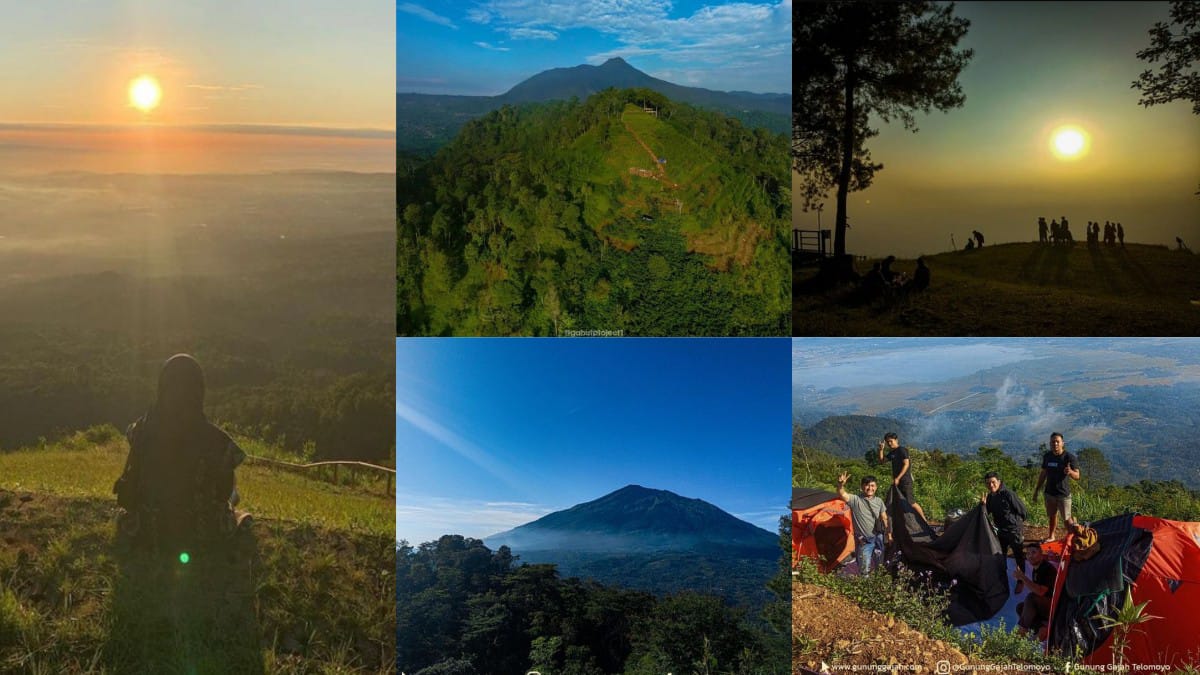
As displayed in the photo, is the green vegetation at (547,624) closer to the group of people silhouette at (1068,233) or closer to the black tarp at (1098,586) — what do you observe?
the black tarp at (1098,586)

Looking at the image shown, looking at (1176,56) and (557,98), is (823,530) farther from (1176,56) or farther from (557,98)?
(1176,56)

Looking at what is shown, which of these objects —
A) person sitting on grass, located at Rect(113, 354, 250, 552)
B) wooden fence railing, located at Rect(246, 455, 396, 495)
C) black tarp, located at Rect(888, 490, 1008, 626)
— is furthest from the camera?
wooden fence railing, located at Rect(246, 455, 396, 495)

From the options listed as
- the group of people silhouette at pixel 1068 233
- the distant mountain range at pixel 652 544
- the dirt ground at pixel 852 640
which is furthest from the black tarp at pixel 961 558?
the group of people silhouette at pixel 1068 233

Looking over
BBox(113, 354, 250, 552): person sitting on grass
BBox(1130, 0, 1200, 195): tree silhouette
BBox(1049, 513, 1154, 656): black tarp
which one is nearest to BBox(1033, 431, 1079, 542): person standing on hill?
BBox(1049, 513, 1154, 656): black tarp

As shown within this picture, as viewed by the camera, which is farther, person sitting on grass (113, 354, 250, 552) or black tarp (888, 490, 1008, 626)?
person sitting on grass (113, 354, 250, 552)

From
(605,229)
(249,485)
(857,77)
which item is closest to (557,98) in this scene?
(605,229)

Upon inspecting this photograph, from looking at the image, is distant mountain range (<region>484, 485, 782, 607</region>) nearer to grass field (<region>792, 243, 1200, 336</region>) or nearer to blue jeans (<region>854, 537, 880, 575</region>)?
blue jeans (<region>854, 537, 880, 575</region>)
